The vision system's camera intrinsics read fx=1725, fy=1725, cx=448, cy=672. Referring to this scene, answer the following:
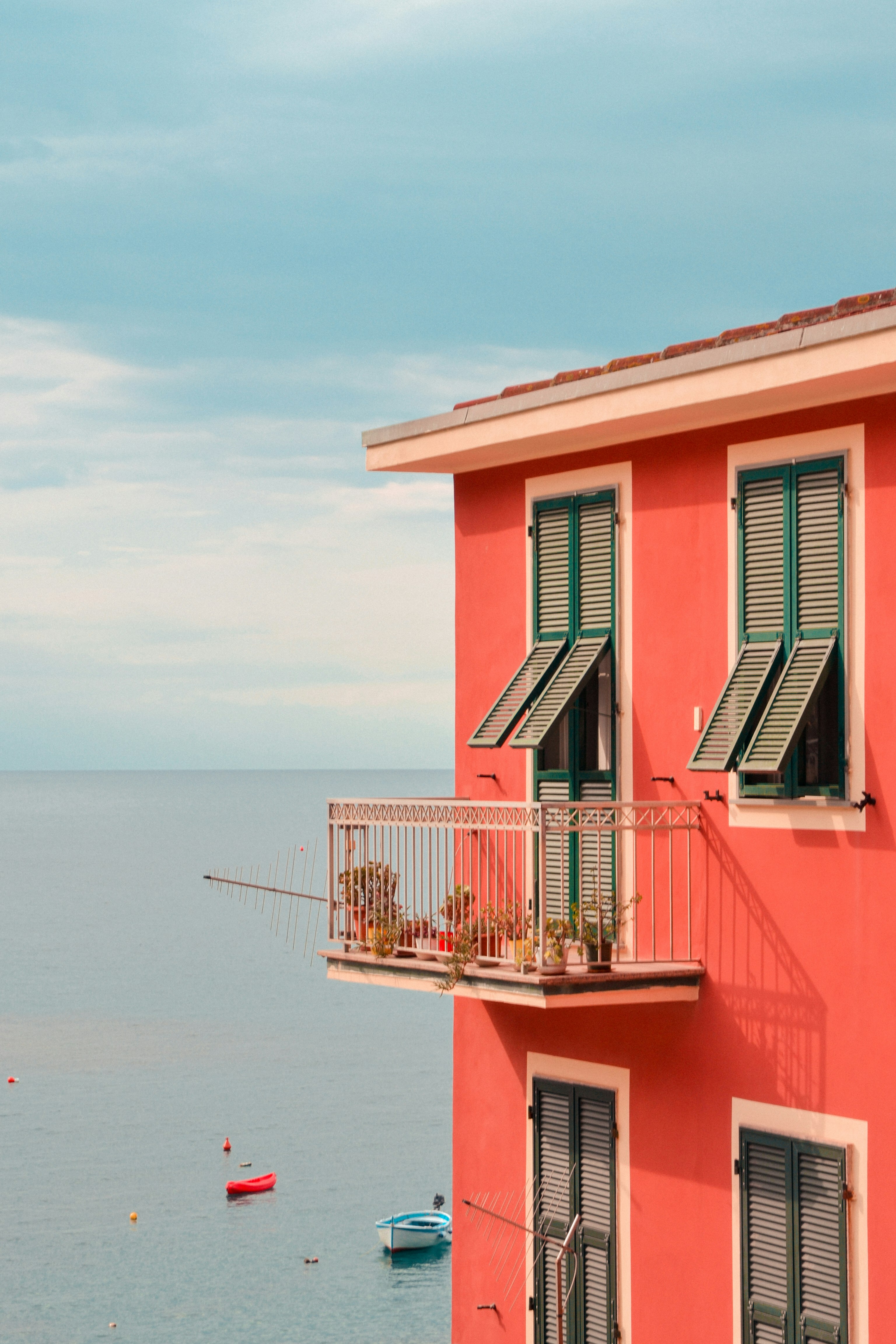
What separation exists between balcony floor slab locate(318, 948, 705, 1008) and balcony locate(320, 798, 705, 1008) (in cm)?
1

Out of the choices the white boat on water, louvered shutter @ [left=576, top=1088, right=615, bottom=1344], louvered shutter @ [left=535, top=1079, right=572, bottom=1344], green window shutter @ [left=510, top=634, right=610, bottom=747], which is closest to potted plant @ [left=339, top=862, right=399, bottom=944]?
green window shutter @ [left=510, top=634, right=610, bottom=747]

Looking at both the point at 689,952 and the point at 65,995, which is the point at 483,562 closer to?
the point at 689,952

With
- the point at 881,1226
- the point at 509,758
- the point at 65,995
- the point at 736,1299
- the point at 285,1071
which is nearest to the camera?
the point at 881,1226

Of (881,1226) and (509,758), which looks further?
(509,758)

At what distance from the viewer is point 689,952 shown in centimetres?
1230

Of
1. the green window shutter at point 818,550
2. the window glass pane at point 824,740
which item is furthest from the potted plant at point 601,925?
the green window shutter at point 818,550

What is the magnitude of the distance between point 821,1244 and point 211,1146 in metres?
54.6

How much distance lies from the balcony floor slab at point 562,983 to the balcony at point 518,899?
0.04 ft

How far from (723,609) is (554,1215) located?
495 centimetres

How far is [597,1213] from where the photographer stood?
13031mm

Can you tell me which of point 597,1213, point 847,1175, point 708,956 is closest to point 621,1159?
point 597,1213

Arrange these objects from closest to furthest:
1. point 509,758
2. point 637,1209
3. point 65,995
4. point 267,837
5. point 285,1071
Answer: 1. point 637,1209
2. point 509,758
3. point 285,1071
4. point 65,995
5. point 267,837

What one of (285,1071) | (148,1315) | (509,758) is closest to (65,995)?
(285,1071)

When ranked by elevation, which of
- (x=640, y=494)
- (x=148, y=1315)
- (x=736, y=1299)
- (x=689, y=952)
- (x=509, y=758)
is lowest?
(x=148, y=1315)
